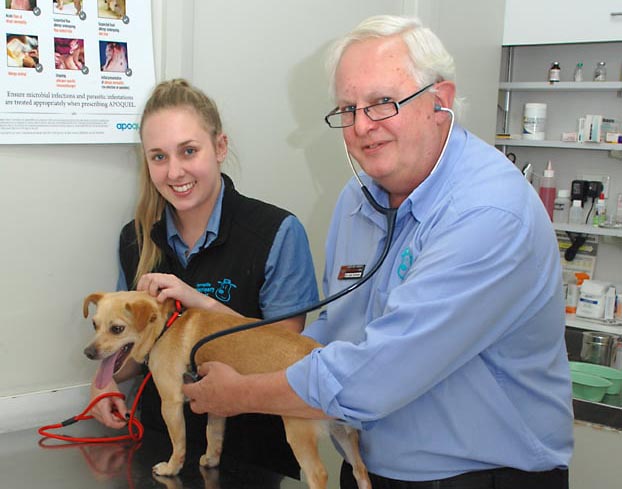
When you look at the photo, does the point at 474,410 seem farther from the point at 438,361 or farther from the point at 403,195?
the point at 403,195

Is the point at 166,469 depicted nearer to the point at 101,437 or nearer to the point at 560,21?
the point at 101,437

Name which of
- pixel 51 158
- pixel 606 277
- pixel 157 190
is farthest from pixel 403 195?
pixel 606 277

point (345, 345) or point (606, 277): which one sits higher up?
point (345, 345)

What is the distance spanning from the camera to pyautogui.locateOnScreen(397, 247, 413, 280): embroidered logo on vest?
1207 mm

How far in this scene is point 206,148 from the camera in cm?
159

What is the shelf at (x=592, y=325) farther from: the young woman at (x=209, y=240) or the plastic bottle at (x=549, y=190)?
the young woman at (x=209, y=240)

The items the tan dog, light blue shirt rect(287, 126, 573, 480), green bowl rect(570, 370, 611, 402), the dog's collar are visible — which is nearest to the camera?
light blue shirt rect(287, 126, 573, 480)

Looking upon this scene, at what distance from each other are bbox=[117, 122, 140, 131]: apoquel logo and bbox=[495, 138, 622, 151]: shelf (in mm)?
1753

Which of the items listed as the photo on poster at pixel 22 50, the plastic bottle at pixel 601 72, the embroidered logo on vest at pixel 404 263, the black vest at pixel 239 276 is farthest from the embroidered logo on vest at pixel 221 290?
the plastic bottle at pixel 601 72

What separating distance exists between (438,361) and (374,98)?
17.5 inches

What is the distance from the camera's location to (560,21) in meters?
2.66

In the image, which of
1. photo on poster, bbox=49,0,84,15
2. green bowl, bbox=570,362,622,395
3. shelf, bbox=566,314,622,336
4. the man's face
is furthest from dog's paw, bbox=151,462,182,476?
shelf, bbox=566,314,622,336

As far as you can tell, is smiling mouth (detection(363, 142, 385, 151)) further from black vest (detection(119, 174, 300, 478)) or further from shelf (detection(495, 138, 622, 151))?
shelf (detection(495, 138, 622, 151))

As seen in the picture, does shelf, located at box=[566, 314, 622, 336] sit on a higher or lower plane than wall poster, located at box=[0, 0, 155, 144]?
lower
